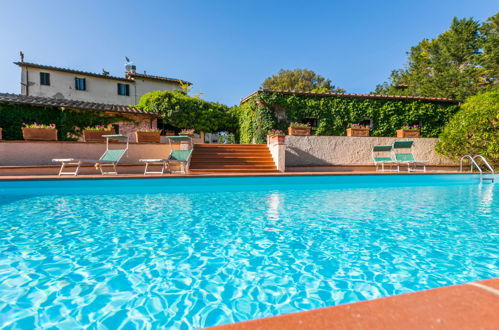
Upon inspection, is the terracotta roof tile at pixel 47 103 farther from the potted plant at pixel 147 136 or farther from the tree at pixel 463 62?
the tree at pixel 463 62

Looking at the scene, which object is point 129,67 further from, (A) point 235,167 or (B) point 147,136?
(A) point 235,167

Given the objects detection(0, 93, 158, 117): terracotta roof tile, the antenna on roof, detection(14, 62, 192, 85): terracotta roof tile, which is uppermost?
the antenna on roof

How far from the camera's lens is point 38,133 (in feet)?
28.0

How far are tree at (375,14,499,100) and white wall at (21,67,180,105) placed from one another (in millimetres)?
26321

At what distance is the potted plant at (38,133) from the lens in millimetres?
8383

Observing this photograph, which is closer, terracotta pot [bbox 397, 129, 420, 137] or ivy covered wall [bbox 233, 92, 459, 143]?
terracotta pot [bbox 397, 129, 420, 137]

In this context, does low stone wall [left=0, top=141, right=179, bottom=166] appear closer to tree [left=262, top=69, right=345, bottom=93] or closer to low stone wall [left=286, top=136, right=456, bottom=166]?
low stone wall [left=286, top=136, right=456, bottom=166]

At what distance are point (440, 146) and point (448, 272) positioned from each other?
12147 mm

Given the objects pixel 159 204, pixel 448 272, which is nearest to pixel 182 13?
pixel 159 204

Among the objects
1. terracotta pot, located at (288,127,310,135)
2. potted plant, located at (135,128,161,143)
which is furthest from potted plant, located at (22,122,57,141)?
terracotta pot, located at (288,127,310,135)

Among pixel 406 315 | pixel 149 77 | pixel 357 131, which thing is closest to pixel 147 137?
pixel 357 131

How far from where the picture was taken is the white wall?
1952cm

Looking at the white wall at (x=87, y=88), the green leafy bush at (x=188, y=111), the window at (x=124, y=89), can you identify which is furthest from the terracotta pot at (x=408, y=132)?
the window at (x=124, y=89)

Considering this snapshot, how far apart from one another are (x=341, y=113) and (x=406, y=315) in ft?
44.9
